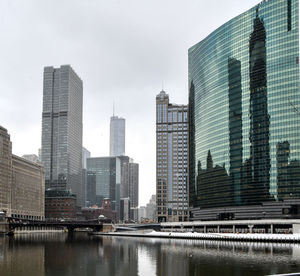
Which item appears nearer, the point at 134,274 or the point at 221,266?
the point at 134,274

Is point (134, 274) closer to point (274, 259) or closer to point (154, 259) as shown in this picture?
point (154, 259)

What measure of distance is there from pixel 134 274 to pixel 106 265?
56.1 ft

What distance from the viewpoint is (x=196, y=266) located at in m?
92.9

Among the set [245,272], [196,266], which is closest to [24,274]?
[196,266]

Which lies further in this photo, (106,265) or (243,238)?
(243,238)

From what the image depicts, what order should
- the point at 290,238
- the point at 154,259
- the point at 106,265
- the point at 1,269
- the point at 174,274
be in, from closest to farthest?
the point at 174,274
the point at 1,269
the point at 106,265
the point at 154,259
the point at 290,238

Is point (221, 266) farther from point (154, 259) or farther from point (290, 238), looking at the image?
point (290, 238)

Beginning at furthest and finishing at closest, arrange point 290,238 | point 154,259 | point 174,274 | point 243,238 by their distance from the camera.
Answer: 1. point 243,238
2. point 290,238
3. point 154,259
4. point 174,274

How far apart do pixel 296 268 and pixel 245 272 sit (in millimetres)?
10324

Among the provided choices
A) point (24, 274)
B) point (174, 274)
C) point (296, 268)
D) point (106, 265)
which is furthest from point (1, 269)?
point (296, 268)

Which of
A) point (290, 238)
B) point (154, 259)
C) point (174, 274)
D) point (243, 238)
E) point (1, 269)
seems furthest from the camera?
point (243, 238)

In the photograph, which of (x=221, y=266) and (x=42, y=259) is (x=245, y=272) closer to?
(x=221, y=266)

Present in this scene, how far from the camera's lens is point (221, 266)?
9325cm

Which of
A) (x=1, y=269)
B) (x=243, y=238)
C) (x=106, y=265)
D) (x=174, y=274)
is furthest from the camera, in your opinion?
(x=243, y=238)
